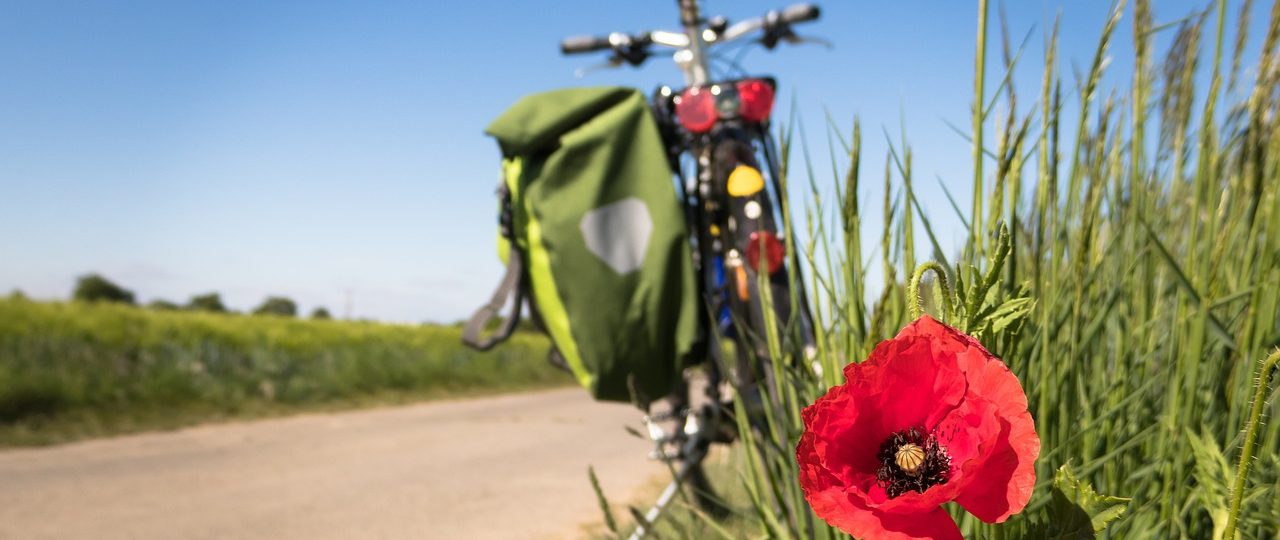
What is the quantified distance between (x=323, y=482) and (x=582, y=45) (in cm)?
205

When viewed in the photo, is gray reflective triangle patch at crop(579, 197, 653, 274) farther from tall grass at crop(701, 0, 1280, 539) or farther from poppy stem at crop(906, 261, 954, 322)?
poppy stem at crop(906, 261, 954, 322)

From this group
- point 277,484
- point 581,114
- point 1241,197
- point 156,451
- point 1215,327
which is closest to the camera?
point 1215,327

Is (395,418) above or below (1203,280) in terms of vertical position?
below

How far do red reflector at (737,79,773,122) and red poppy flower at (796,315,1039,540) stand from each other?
219 centimetres

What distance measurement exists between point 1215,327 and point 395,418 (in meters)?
6.61

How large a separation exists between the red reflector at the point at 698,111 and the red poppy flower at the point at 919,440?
217 cm

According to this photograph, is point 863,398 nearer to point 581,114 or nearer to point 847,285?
point 847,285

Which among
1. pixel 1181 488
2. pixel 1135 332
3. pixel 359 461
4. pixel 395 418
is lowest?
pixel 395 418

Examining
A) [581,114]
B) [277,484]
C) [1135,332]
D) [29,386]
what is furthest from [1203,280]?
[29,386]

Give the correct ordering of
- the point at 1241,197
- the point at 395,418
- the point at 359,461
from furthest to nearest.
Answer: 1. the point at 395,418
2. the point at 359,461
3. the point at 1241,197

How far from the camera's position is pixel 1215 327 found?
739 mm

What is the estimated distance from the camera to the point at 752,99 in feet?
8.91

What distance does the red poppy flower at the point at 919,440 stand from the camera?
520mm

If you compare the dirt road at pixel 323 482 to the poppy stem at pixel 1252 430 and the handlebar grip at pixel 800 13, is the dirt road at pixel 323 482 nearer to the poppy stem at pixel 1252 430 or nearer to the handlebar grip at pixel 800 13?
the handlebar grip at pixel 800 13
